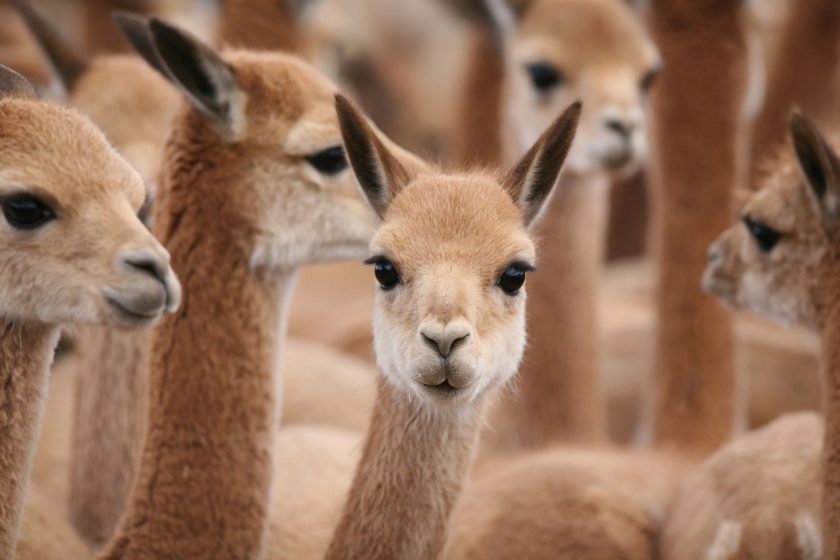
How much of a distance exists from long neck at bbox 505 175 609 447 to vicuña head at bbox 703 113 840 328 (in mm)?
1113

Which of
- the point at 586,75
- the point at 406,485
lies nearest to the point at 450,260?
the point at 406,485

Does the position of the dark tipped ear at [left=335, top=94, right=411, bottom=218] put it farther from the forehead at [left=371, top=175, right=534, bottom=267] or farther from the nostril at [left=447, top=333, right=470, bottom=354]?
the nostril at [left=447, top=333, right=470, bottom=354]

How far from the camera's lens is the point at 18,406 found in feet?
10.3

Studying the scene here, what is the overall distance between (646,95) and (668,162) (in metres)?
0.33

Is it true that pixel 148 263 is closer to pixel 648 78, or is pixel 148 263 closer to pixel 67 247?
pixel 67 247

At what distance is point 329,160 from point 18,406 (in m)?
1.27

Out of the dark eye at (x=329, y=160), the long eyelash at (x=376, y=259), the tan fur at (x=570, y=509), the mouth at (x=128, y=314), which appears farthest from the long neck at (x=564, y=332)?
the mouth at (x=128, y=314)

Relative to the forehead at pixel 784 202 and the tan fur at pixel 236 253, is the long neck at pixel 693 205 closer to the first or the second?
the forehead at pixel 784 202

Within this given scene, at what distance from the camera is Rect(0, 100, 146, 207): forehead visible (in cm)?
306

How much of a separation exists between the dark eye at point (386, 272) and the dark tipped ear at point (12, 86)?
929mm

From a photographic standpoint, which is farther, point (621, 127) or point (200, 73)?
point (621, 127)

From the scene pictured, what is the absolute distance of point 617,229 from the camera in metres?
9.16

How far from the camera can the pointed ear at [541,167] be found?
3605mm

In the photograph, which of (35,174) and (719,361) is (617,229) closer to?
(719,361)
